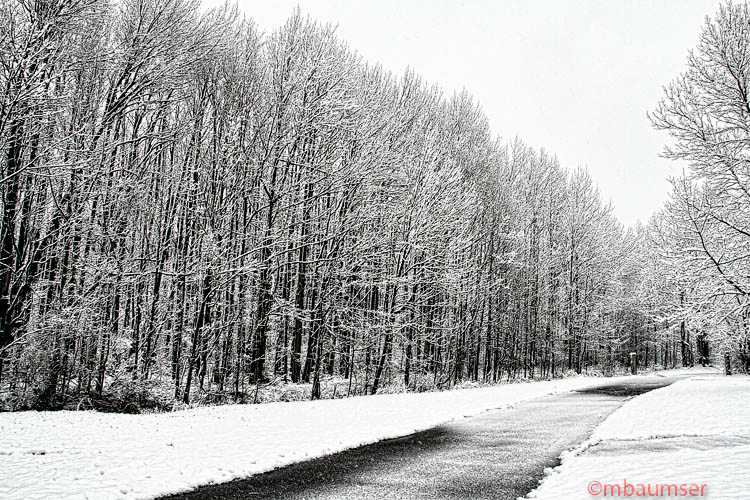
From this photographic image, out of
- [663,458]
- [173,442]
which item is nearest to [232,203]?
[173,442]

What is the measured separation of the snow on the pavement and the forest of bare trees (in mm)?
2875

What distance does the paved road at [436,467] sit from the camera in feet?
18.3

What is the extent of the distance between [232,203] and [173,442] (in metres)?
9.74

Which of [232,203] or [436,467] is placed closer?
[436,467]

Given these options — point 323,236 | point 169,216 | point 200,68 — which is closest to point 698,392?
A: point 323,236

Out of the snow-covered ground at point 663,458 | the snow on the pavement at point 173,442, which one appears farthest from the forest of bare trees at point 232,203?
the snow-covered ground at point 663,458

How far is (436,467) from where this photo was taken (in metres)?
6.76

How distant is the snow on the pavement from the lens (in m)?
5.72

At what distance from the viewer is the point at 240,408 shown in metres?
12.1

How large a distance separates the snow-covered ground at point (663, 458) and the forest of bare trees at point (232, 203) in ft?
18.4

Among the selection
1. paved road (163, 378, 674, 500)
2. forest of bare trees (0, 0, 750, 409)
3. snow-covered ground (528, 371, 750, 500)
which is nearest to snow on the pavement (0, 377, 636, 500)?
paved road (163, 378, 674, 500)

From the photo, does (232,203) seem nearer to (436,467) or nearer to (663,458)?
(436,467)

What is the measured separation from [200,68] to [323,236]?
703 centimetres

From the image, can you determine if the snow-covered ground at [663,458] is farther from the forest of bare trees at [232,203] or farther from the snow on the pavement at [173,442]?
the forest of bare trees at [232,203]
